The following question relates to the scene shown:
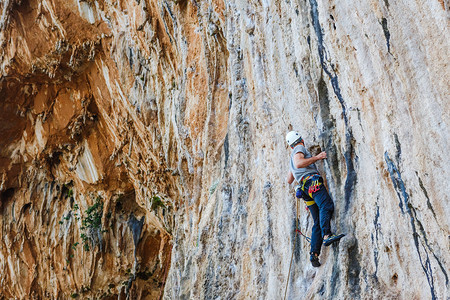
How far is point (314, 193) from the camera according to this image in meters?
5.96

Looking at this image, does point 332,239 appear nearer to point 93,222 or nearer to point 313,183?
point 313,183

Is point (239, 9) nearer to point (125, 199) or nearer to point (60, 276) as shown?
point (125, 199)

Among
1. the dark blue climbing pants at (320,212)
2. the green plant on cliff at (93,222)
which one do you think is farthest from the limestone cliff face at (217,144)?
the dark blue climbing pants at (320,212)

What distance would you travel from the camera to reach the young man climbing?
5836 mm

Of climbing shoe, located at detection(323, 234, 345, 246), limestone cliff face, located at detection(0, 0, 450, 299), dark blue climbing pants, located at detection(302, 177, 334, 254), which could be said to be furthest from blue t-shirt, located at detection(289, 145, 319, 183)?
climbing shoe, located at detection(323, 234, 345, 246)

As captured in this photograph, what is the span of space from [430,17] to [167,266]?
43.1 feet

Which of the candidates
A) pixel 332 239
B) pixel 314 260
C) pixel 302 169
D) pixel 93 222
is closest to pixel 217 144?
pixel 302 169

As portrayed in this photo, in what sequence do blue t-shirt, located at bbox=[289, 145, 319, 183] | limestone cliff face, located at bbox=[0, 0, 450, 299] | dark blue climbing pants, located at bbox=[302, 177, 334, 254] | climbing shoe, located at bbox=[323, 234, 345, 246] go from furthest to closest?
blue t-shirt, located at bbox=[289, 145, 319, 183] < dark blue climbing pants, located at bbox=[302, 177, 334, 254] < climbing shoe, located at bbox=[323, 234, 345, 246] < limestone cliff face, located at bbox=[0, 0, 450, 299]

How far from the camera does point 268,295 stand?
22.4ft

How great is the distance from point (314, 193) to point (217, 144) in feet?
12.2

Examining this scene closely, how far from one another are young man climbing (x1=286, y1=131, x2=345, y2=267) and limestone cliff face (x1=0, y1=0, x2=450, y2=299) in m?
0.18

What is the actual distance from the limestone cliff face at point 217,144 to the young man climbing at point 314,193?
178mm

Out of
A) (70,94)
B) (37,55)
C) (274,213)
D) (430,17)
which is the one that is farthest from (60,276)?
Result: (430,17)

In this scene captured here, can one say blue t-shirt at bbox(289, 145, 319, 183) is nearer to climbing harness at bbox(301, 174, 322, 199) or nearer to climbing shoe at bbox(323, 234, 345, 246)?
climbing harness at bbox(301, 174, 322, 199)
